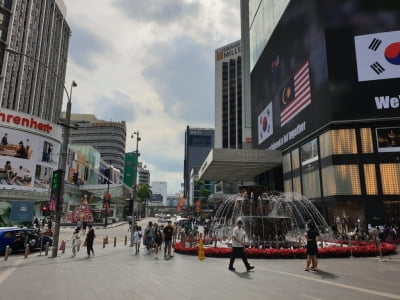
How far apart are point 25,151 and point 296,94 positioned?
41671 millimetres

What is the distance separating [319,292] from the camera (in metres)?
8.55

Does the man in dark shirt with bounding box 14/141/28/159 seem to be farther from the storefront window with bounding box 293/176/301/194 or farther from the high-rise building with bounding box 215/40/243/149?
the high-rise building with bounding box 215/40/243/149

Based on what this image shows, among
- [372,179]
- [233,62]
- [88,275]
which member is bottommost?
[88,275]

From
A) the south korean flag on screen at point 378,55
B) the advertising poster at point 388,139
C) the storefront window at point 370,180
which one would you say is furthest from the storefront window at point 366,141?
the south korean flag on screen at point 378,55

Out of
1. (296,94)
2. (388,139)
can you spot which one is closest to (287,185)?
(296,94)

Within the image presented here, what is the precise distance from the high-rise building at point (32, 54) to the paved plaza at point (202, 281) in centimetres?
6325

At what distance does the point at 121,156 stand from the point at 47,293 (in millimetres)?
143848

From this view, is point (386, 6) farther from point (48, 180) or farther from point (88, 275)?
point (48, 180)

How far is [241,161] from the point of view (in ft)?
147

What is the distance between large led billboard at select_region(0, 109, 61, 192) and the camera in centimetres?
4991

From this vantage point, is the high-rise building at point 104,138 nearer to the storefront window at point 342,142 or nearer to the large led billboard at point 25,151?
the large led billboard at point 25,151

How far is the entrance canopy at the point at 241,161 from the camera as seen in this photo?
44094mm

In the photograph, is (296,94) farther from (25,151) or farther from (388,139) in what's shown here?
(25,151)

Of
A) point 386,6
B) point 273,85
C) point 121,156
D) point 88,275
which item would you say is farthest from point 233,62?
point 88,275
